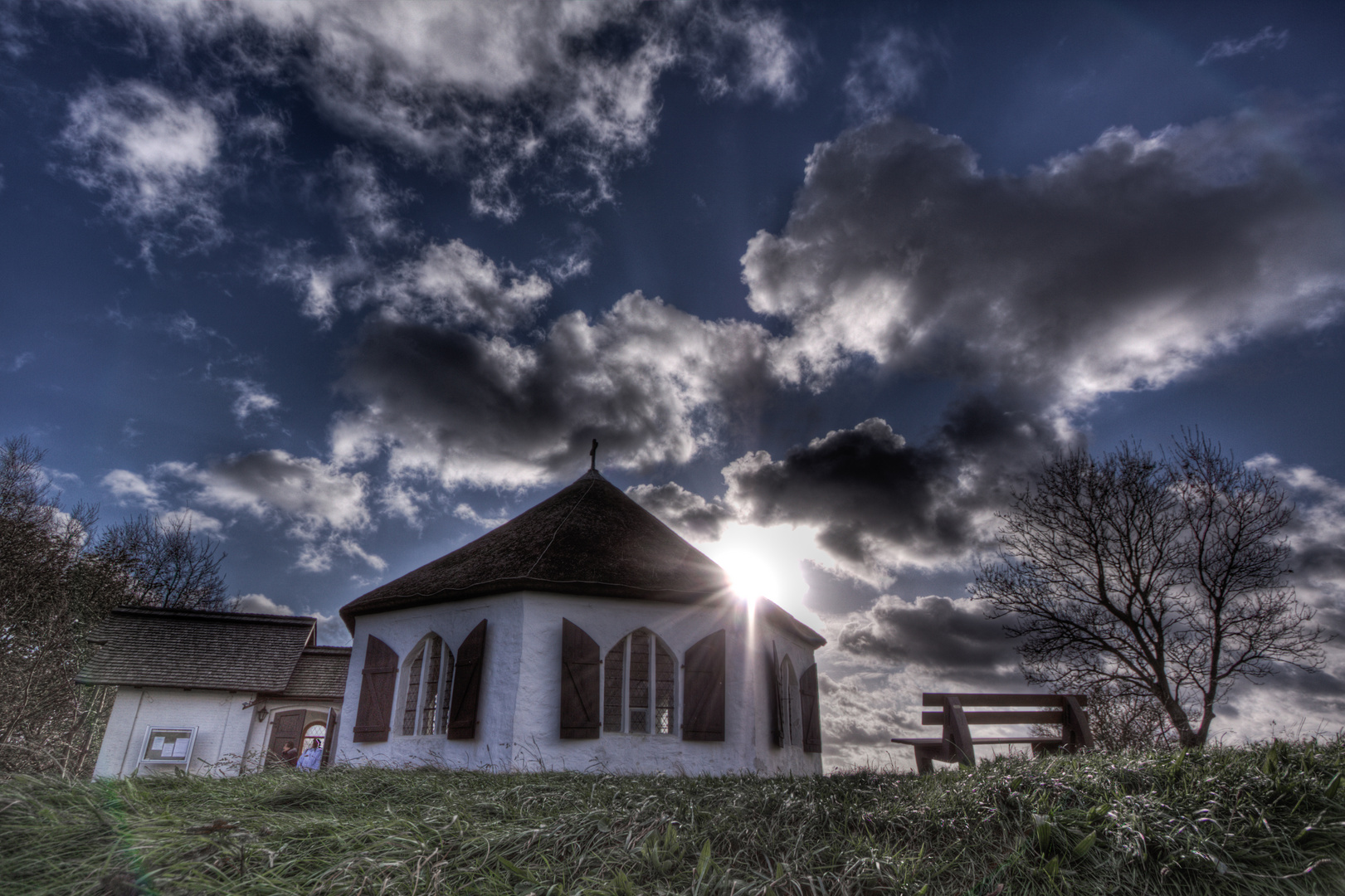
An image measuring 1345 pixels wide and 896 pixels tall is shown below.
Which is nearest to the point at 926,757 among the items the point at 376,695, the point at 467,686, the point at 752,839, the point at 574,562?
the point at 752,839

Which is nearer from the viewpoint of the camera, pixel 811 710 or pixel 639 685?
pixel 639 685

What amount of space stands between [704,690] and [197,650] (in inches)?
679

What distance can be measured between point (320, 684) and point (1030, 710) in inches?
810

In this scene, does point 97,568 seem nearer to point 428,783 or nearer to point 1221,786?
point 428,783

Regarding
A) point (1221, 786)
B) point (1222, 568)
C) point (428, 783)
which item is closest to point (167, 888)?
point (428, 783)

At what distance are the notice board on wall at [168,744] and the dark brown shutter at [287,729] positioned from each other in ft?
6.72

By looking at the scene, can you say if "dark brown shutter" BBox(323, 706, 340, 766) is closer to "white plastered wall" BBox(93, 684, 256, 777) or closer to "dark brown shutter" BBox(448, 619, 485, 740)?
"white plastered wall" BBox(93, 684, 256, 777)

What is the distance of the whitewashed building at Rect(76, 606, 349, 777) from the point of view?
19453 millimetres

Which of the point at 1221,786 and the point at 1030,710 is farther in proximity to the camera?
the point at 1030,710

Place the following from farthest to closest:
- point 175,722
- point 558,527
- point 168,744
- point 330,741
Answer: point 175,722 < point 168,744 < point 330,741 < point 558,527

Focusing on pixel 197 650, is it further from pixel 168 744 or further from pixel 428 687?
pixel 428 687

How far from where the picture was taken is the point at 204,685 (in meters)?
20.1

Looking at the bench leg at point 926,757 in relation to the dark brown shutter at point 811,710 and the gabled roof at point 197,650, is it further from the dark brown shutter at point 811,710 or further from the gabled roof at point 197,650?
the gabled roof at point 197,650

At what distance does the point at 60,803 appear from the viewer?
4.86 meters
